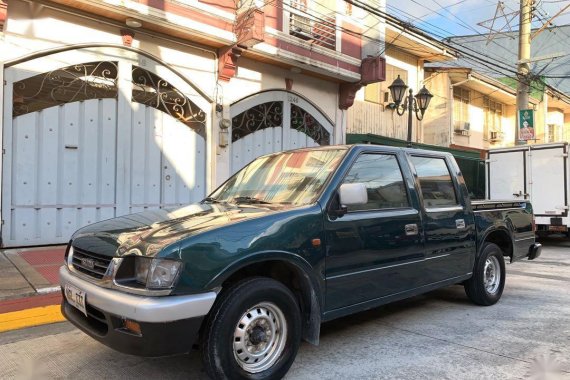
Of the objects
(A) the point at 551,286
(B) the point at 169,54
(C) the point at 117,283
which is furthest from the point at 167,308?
(B) the point at 169,54

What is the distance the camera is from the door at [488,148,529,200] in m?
12.5

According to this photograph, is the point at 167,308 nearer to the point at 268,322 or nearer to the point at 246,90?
the point at 268,322

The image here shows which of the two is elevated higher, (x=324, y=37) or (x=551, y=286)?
(x=324, y=37)

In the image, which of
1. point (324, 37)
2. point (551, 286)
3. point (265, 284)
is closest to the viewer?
point (265, 284)

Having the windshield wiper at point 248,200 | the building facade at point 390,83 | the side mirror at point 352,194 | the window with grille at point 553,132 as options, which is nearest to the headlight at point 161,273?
the windshield wiper at point 248,200

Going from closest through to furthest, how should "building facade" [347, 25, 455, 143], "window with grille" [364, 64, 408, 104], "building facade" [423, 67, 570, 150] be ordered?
"building facade" [347, 25, 455, 143] < "window with grille" [364, 64, 408, 104] < "building facade" [423, 67, 570, 150]

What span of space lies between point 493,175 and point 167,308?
40.2ft

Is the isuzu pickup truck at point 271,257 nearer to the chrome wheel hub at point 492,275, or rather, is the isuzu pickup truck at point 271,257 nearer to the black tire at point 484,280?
the black tire at point 484,280

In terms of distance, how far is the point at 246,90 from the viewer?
37.3 ft

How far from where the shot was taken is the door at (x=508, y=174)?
41.0 feet

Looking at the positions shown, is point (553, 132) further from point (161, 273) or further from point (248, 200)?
point (161, 273)

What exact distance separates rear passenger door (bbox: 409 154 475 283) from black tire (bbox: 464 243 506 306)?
0.70 ft

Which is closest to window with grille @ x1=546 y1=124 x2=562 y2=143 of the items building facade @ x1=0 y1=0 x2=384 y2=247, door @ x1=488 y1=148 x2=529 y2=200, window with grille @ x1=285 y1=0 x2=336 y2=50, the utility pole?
the utility pole

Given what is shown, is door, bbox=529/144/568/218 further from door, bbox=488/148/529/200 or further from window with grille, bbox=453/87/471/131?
window with grille, bbox=453/87/471/131
